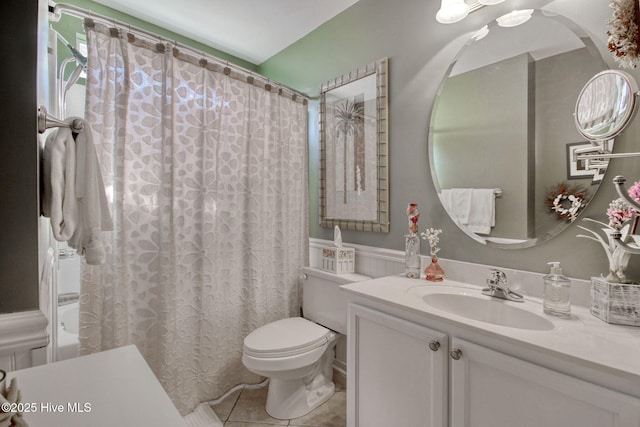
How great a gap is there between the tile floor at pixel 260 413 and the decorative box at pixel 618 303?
4.50 feet

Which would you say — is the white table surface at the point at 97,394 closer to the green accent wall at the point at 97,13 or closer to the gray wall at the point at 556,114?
the gray wall at the point at 556,114

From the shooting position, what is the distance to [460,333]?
3.19 feet

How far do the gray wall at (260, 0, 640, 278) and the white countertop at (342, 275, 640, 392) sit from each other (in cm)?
22

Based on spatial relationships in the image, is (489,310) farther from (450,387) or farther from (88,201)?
(88,201)

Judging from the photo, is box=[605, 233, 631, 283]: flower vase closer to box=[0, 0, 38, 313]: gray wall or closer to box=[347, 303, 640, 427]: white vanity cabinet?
box=[347, 303, 640, 427]: white vanity cabinet

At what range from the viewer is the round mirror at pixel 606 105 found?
100 cm

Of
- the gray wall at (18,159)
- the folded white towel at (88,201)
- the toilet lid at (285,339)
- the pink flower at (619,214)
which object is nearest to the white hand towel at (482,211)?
the pink flower at (619,214)

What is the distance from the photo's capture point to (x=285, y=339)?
5.49 feet

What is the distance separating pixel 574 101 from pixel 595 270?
0.65 m

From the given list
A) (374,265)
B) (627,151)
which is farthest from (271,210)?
(627,151)

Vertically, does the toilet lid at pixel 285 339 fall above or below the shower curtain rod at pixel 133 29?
below

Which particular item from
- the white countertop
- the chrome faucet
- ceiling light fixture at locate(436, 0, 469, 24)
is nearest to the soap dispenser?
the white countertop

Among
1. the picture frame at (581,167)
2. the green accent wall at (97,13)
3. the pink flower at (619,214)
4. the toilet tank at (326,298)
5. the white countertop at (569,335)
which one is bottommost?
the toilet tank at (326,298)

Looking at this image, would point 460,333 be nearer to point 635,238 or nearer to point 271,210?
point 635,238
